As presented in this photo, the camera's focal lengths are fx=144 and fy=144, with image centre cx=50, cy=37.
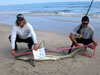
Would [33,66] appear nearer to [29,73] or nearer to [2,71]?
[29,73]

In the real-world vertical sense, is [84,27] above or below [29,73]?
above

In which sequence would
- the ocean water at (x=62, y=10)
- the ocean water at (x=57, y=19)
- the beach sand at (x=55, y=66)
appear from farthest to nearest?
the ocean water at (x=62, y=10), the ocean water at (x=57, y=19), the beach sand at (x=55, y=66)

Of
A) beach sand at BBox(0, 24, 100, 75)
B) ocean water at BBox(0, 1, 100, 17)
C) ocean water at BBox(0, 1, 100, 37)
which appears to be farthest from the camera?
ocean water at BBox(0, 1, 100, 17)

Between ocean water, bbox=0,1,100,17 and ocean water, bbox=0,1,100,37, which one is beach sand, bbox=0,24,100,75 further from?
ocean water, bbox=0,1,100,17

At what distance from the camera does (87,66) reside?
11.0 feet

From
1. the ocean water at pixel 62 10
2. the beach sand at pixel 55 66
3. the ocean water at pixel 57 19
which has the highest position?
the ocean water at pixel 62 10

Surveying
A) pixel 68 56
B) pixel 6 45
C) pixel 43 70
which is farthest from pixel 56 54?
pixel 6 45

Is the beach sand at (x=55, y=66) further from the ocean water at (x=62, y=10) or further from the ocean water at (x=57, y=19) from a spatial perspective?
the ocean water at (x=62, y=10)

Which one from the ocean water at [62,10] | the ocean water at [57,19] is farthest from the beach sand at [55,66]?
the ocean water at [62,10]

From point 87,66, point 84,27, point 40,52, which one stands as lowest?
point 87,66

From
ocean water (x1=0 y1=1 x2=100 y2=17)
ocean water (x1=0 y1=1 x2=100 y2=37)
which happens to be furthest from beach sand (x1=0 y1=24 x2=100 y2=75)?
ocean water (x1=0 y1=1 x2=100 y2=17)

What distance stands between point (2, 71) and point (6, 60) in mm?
596

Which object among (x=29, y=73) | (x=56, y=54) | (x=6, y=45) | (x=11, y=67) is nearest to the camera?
(x=29, y=73)

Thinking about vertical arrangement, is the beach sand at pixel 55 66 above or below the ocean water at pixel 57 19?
below
